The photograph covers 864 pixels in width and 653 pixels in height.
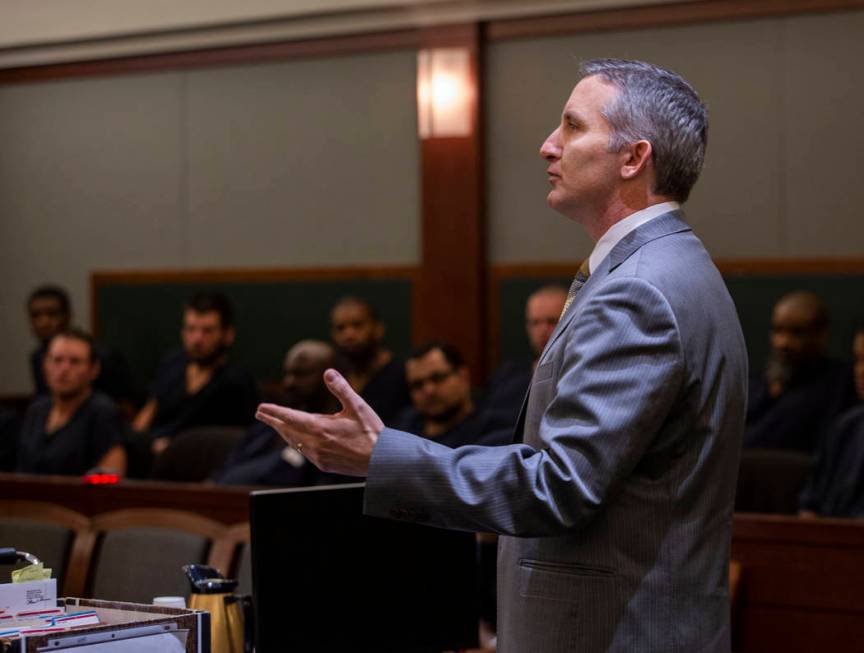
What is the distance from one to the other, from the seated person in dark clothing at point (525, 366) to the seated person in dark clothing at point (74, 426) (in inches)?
53.5

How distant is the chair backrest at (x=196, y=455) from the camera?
487 centimetres

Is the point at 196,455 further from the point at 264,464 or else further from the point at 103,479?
the point at 103,479

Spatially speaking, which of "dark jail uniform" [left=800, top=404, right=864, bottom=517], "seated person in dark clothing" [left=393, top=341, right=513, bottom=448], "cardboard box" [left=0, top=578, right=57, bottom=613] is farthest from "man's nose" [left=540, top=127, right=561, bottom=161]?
"dark jail uniform" [left=800, top=404, right=864, bottom=517]

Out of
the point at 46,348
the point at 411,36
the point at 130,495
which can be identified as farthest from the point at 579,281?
the point at 46,348

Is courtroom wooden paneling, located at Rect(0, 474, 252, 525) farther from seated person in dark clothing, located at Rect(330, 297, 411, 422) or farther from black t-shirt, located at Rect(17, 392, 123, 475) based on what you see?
seated person in dark clothing, located at Rect(330, 297, 411, 422)

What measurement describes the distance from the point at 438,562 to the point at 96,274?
5393mm

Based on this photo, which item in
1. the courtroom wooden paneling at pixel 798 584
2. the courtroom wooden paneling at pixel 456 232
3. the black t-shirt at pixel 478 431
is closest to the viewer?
the courtroom wooden paneling at pixel 798 584

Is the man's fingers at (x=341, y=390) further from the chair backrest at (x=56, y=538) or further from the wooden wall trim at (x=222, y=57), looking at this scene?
the wooden wall trim at (x=222, y=57)

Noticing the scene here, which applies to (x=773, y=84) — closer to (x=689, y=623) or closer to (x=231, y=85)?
(x=231, y=85)

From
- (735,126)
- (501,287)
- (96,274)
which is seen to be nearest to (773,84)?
(735,126)

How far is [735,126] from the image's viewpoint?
19.0ft

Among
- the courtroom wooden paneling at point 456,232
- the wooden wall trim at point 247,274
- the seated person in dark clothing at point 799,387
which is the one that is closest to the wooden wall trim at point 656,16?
the courtroom wooden paneling at point 456,232

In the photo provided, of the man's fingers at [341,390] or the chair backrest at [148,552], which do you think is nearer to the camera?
the man's fingers at [341,390]

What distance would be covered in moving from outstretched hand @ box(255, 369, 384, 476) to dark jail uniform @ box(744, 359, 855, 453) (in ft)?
11.8
